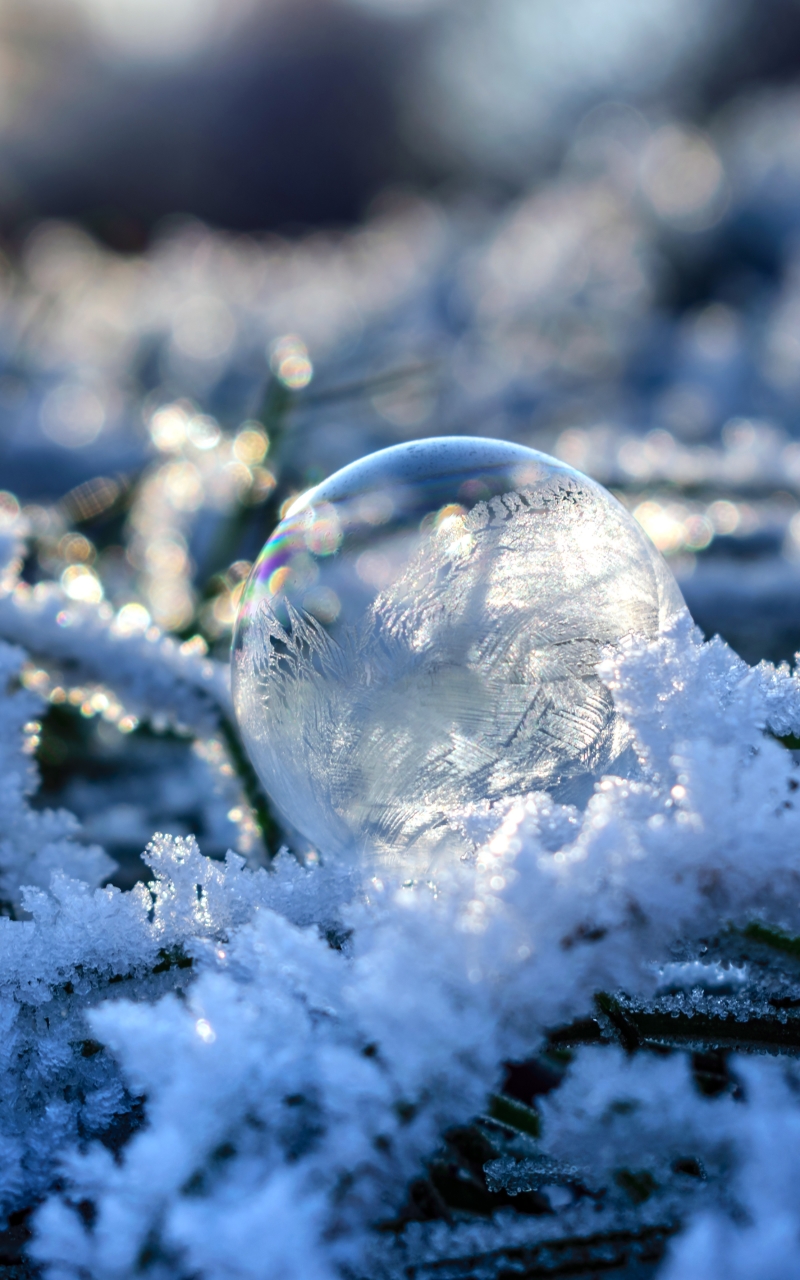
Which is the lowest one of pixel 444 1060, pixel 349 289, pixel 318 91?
pixel 444 1060

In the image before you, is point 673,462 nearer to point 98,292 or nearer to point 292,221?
point 98,292

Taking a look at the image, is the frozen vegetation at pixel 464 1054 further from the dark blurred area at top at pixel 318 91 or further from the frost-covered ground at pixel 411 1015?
the dark blurred area at top at pixel 318 91

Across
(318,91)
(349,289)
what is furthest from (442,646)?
(318,91)

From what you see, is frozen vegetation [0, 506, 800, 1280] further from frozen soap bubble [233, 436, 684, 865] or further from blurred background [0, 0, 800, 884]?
blurred background [0, 0, 800, 884]

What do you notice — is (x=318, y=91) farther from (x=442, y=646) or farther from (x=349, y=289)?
Result: (x=442, y=646)

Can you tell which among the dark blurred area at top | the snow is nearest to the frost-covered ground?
the snow

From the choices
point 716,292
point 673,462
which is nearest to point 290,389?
point 673,462
